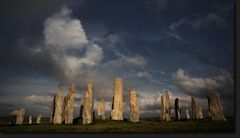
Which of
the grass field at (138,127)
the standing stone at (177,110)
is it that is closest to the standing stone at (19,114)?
the grass field at (138,127)

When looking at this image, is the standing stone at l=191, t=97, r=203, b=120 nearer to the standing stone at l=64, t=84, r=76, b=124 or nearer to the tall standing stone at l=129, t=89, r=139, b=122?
the tall standing stone at l=129, t=89, r=139, b=122

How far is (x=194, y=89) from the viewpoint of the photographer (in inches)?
145

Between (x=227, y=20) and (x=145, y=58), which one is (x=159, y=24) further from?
(x=227, y=20)

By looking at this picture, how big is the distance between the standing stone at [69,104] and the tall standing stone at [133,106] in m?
0.56

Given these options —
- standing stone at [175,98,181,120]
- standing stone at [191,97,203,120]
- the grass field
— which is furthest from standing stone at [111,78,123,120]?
standing stone at [191,97,203,120]

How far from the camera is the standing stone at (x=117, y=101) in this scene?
3869 millimetres

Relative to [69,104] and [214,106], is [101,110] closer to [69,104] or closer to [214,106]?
[69,104]

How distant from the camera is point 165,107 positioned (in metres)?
3.74

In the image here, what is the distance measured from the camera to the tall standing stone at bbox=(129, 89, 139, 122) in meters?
3.82

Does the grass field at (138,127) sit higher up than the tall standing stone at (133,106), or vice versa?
the tall standing stone at (133,106)

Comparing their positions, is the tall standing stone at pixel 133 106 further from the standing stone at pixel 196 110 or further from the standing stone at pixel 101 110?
the standing stone at pixel 196 110

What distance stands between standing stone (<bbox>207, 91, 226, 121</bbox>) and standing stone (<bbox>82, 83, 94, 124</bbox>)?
1.09 m

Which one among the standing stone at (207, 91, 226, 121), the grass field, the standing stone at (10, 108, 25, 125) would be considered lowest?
the grass field

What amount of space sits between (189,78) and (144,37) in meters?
0.57
